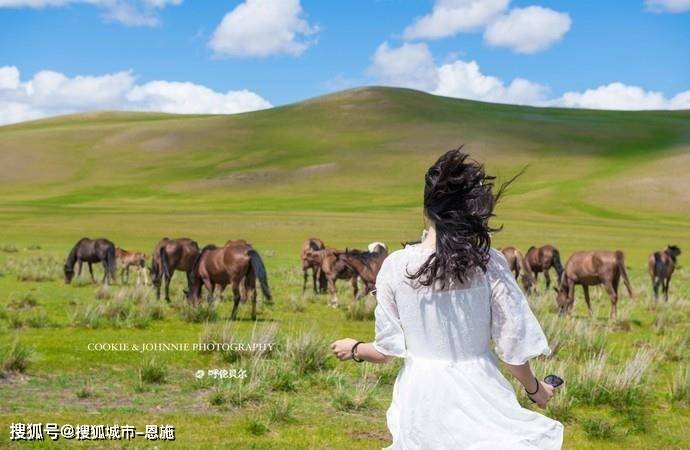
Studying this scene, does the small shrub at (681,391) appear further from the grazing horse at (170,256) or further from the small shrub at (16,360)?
the grazing horse at (170,256)

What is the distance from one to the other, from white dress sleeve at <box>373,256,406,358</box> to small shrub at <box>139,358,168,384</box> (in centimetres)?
700

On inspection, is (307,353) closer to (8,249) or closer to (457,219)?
(457,219)

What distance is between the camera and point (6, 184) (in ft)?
375

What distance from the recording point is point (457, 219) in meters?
4.07

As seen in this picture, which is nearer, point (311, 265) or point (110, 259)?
point (311, 265)

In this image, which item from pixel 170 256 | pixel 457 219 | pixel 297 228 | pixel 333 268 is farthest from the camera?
pixel 297 228

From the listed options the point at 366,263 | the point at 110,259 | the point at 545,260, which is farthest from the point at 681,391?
the point at 110,259

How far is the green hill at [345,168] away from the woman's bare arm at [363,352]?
162 ft

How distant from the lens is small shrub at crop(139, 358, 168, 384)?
10.6 m

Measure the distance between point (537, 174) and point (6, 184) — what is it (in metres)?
77.6

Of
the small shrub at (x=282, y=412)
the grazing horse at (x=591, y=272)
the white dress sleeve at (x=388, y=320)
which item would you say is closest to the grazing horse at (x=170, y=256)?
the grazing horse at (x=591, y=272)

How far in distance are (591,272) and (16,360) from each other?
47.4 ft

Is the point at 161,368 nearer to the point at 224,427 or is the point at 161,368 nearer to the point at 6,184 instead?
the point at 224,427

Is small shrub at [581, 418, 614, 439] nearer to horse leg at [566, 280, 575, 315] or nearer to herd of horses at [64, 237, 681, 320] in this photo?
herd of horses at [64, 237, 681, 320]
